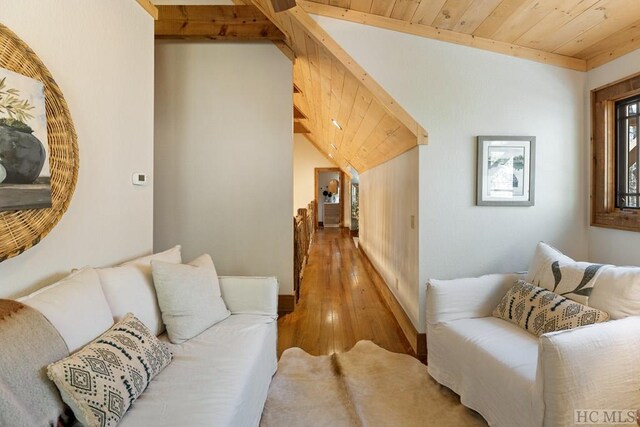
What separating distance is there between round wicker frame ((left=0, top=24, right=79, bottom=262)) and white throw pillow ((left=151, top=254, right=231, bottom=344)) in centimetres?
51

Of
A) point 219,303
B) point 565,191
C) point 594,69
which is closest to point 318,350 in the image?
point 219,303

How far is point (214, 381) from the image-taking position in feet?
4.23

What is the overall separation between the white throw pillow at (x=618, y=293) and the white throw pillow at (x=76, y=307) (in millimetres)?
2249

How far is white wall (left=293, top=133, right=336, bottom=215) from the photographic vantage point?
10633mm

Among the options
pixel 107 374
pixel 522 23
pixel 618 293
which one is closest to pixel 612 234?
pixel 618 293

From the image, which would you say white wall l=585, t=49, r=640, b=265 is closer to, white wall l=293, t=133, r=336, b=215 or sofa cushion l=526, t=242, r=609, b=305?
sofa cushion l=526, t=242, r=609, b=305

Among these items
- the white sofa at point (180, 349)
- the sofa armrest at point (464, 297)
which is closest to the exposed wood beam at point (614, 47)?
the sofa armrest at point (464, 297)

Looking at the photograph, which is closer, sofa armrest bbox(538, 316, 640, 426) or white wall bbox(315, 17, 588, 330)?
sofa armrest bbox(538, 316, 640, 426)

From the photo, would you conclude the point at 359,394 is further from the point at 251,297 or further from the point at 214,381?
the point at 214,381

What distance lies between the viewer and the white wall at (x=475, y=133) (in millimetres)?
2361

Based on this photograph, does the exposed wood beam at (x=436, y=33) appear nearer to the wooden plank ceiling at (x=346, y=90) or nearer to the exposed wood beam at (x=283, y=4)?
the wooden plank ceiling at (x=346, y=90)

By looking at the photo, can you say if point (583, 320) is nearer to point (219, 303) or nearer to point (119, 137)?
point (219, 303)

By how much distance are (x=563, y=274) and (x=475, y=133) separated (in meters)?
1.12

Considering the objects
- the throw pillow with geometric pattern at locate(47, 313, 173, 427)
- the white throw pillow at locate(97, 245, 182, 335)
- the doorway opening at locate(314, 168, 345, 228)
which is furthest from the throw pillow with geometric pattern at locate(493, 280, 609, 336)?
the doorway opening at locate(314, 168, 345, 228)
